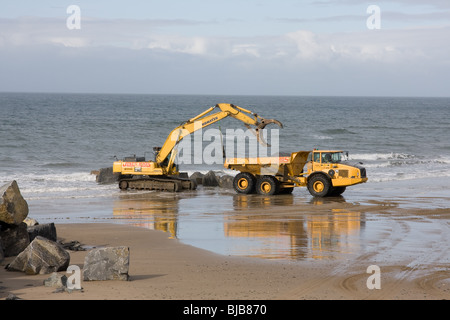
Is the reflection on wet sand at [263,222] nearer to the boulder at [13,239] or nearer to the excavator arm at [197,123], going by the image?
the excavator arm at [197,123]

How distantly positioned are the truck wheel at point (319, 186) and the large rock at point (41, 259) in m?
14.1

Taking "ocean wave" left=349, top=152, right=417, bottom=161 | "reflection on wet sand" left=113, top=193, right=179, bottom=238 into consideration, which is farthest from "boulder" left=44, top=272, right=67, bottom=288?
"ocean wave" left=349, top=152, right=417, bottom=161

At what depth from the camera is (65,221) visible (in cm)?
1942

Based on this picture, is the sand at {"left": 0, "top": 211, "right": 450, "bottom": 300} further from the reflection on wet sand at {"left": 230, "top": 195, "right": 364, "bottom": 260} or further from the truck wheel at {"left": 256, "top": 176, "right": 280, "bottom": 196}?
the truck wheel at {"left": 256, "top": 176, "right": 280, "bottom": 196}

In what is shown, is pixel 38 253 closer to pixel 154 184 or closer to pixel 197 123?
pixel 154 184

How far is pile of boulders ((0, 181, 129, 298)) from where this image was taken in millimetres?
11680

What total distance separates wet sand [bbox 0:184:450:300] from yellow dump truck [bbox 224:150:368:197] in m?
1.41

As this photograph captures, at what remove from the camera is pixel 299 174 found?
2639 cm

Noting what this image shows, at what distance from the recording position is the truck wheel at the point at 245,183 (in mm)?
26719

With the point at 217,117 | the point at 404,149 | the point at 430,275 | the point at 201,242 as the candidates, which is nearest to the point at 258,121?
the point at 217,117

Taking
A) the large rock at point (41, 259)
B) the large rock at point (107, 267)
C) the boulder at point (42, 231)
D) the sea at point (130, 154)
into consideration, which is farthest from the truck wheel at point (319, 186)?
the large rock at point (107, 267)

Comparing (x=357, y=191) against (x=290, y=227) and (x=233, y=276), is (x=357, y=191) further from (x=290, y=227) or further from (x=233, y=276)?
(x=233, y=276)
